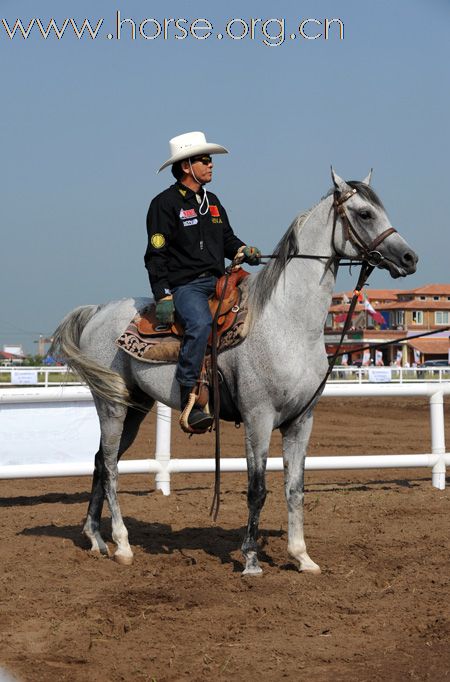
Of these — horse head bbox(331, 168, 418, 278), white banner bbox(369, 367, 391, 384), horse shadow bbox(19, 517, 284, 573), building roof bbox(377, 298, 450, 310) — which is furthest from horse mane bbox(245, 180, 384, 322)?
building roof bbox(377, 298, 450, 310)

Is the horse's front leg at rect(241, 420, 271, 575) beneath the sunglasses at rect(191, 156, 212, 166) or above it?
beneath

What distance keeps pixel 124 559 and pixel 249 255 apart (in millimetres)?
2537

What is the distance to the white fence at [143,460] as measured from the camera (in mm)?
9664

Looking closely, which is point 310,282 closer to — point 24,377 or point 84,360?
point 84,360

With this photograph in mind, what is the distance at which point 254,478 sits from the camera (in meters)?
6.45

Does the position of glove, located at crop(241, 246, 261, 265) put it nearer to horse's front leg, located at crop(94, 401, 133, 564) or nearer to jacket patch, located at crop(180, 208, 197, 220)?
jacket patch, located at crop(180, 208, 197, 220)

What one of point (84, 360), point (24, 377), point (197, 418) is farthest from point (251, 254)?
point (24, 377)

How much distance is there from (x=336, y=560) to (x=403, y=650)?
2.21 metres

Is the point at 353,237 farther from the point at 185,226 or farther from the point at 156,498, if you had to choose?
the point at 156,498

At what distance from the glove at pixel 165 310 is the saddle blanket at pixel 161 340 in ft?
0.58

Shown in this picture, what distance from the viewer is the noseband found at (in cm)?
620

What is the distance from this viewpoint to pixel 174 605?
5555 millimetres

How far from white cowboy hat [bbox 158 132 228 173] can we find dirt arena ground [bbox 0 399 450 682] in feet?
10.1

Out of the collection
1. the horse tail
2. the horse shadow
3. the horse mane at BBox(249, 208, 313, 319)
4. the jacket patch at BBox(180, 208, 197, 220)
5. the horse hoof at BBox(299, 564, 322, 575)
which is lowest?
the horse shadow
